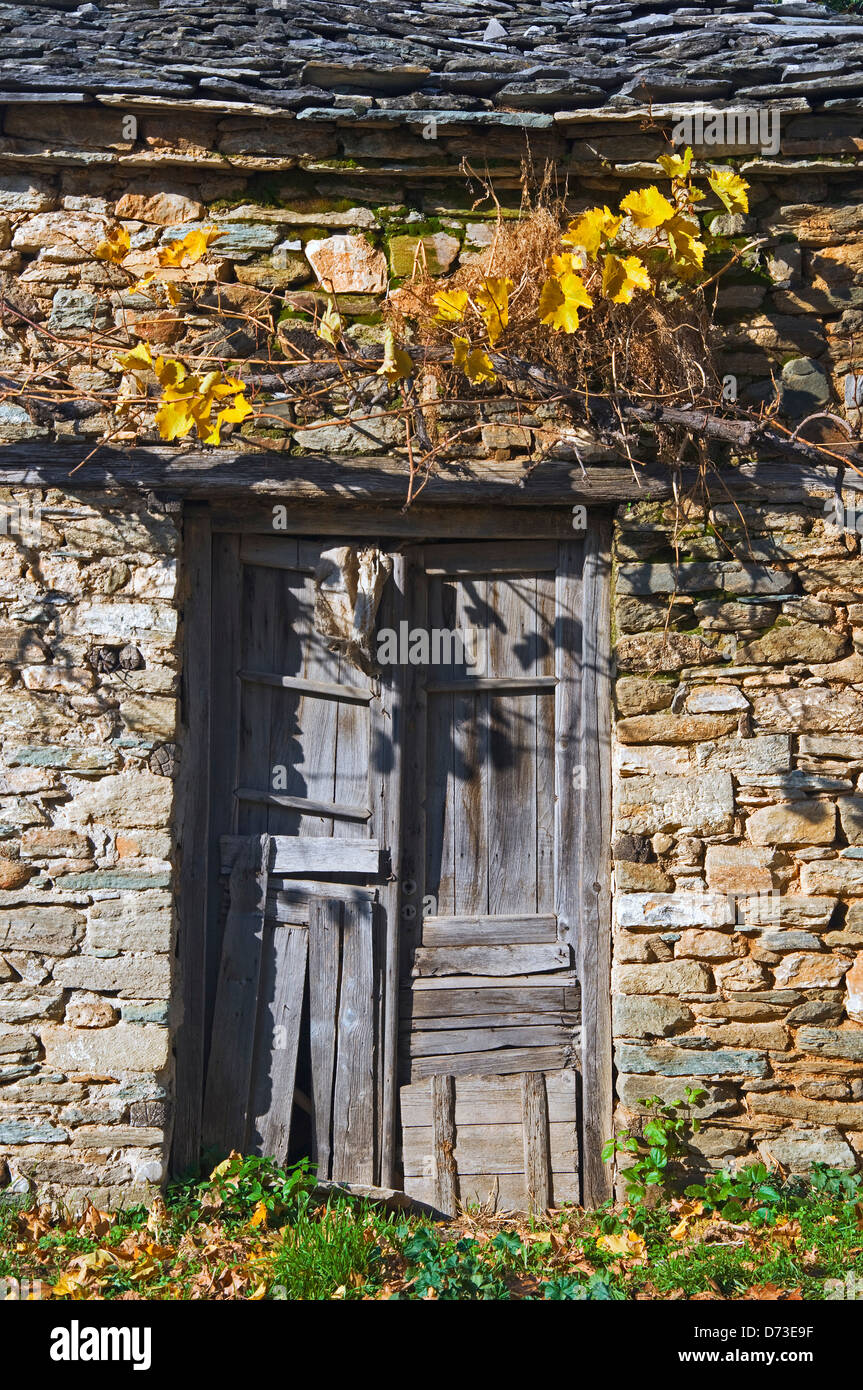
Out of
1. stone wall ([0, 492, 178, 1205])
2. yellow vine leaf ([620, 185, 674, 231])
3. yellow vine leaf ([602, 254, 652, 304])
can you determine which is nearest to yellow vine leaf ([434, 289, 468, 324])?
yellow vine leaf ([602, 254, 652, 304])

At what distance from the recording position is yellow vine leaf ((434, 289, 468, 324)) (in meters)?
3.24

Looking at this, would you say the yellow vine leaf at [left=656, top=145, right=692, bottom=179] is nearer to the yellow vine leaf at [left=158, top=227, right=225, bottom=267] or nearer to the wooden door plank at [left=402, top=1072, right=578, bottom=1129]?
the yellow vine leaf at [left=158, top=227, right=225, bottom=267]

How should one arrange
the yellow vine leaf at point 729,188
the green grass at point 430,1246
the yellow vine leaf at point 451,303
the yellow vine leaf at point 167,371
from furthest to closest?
the yellow vine leaf at point 729,188
the yellow vine leaf at point 451,303
the yellow vine leaf at point 167,371
the green grass at point 430,1246

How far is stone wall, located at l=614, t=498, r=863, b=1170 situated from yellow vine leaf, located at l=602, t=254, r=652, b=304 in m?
0.72

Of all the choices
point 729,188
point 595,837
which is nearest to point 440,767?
point 595,837

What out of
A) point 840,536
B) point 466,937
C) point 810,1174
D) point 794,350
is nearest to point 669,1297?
point 810,1174

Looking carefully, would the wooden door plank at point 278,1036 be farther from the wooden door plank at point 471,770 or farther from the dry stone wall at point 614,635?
the wooden door plank at point 471,770

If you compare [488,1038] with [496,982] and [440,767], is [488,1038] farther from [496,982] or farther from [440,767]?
[440,767]

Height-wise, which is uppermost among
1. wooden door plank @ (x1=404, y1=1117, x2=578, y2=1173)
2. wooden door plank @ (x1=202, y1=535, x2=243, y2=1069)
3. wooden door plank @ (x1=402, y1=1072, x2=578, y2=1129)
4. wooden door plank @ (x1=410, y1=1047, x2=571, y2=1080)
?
wooden door plank @ (x1=202, y1=535, x2=243, y2=1069)

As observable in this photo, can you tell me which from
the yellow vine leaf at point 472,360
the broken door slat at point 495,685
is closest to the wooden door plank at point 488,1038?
the broken door slat at point 495,685

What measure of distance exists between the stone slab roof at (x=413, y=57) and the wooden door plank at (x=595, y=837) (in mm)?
1546

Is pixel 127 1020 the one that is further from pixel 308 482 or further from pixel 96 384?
pixel 96 384

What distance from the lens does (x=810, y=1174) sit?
11.3 ft

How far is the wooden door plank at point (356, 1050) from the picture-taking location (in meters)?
3.60
